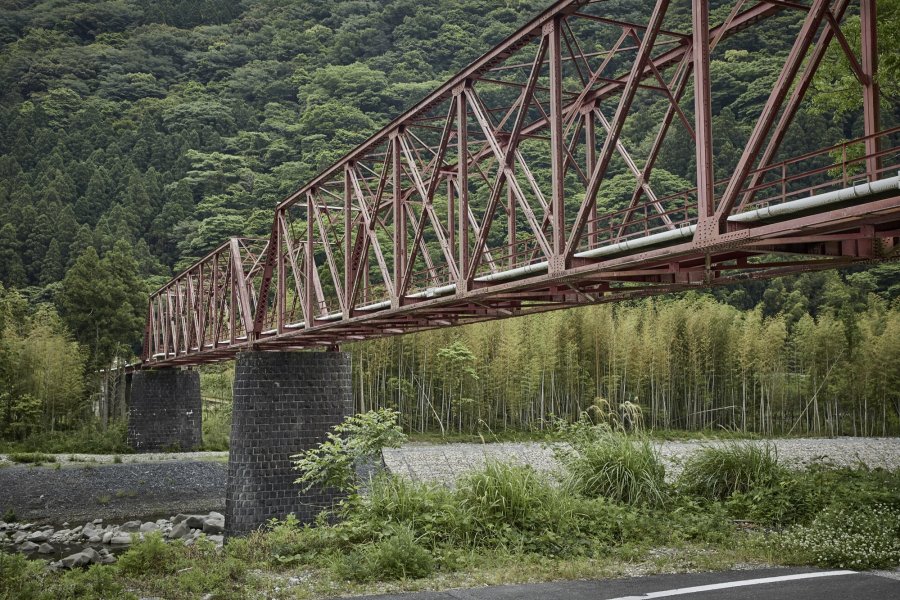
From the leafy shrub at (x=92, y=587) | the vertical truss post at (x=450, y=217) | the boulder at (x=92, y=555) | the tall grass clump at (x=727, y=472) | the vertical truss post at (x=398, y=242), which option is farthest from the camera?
the boulder at (x=92, y=555)

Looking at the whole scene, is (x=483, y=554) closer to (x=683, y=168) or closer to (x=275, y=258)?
(x=275, y=258)

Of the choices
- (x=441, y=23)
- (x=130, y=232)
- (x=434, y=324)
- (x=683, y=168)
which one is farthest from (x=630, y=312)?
(x=441, y=23)

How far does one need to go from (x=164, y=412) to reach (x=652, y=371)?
29.3 metres

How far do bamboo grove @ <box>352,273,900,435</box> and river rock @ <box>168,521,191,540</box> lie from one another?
19.6 metres

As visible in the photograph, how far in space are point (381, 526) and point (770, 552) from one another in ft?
16.3

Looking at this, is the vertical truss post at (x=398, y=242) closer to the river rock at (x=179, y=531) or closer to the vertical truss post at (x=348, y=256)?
the vertical truss post at (x=348, y=256)

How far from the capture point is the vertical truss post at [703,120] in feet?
31.4

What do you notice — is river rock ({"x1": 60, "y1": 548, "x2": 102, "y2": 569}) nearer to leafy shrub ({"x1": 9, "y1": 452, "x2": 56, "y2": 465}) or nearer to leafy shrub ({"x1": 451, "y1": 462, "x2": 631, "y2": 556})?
leafy shrub ({"x1": 451, "y1": 462, "x2": 631, "y2": 556})

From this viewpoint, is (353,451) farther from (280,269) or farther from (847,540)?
(280,269)

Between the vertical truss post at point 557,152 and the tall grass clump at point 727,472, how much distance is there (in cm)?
453

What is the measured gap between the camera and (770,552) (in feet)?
33.4

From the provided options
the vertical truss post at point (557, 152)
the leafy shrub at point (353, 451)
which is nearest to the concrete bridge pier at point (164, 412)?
the leafy shrub at point (353, 451)

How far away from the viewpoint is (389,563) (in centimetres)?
960

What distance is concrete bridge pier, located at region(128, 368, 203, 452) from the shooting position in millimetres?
46344
